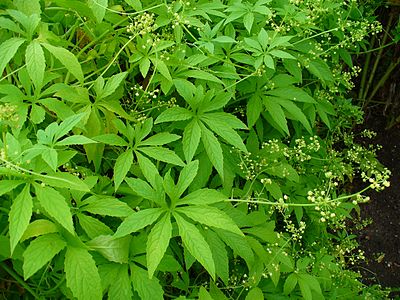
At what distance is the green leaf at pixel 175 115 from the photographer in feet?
6.22

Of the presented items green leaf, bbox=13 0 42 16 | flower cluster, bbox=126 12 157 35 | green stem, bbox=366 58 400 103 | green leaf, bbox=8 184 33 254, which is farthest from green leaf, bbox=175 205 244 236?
green stem, bbox=366 58 400 103

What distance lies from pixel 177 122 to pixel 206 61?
278 millimetres

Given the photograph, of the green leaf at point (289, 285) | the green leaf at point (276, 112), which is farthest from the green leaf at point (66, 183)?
the green leaf at point (289, 285)

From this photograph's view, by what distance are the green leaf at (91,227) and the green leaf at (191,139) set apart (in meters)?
0.40

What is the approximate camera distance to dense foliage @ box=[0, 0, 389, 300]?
4.86ft

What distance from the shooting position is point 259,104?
89.5 inches

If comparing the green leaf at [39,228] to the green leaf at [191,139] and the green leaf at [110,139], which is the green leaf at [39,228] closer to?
the green leaf at [110,139]

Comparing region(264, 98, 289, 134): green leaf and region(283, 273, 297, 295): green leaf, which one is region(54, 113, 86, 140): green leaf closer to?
region(264, 98, 289, 134): green leaf

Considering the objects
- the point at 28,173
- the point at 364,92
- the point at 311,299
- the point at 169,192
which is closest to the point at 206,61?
the point at 169,192

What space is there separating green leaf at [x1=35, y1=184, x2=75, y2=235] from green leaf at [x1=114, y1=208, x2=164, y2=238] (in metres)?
0.19

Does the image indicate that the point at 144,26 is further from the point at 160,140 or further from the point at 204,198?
the point at 204,198

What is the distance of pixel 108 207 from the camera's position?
158cm

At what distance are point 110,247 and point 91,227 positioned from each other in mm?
87

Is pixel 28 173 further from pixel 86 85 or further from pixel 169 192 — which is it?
pixel 86 85
